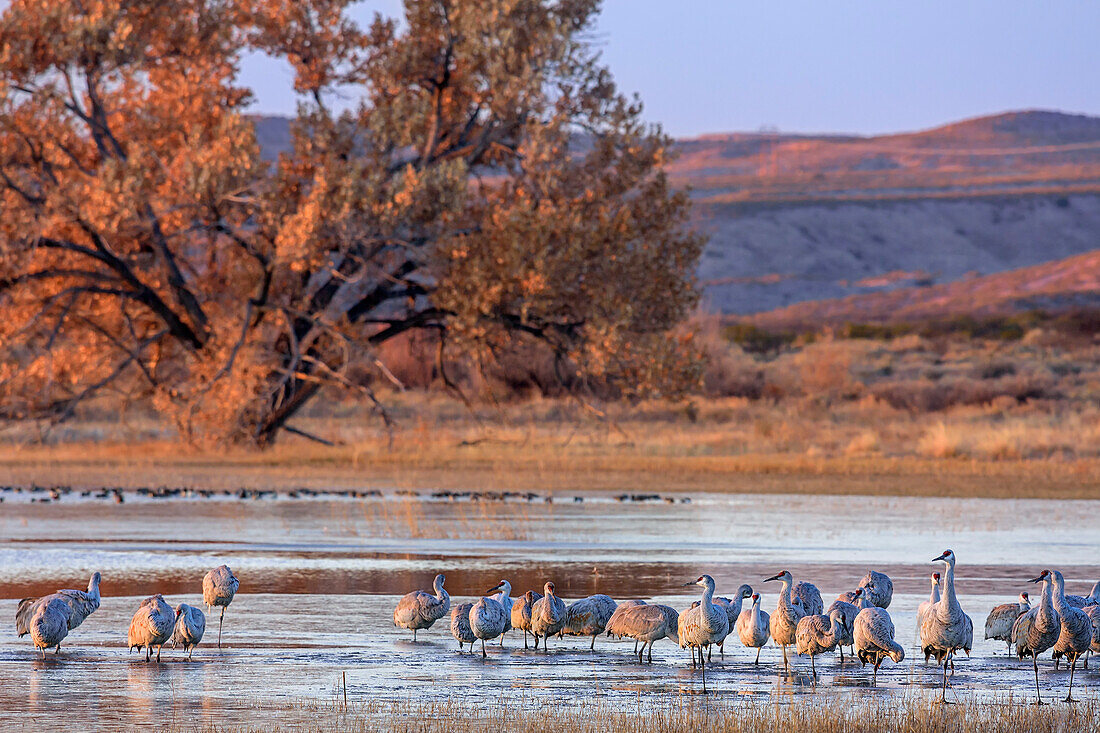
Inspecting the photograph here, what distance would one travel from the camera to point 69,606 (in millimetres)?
12203

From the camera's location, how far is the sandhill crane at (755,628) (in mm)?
12344

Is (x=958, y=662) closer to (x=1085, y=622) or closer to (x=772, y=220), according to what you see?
(x=1085, y=622)

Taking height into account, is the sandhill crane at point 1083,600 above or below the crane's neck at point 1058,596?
below

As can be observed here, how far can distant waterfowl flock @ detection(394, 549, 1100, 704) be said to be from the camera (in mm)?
11516

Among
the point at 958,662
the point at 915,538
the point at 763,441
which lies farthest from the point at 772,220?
the point at 958,662

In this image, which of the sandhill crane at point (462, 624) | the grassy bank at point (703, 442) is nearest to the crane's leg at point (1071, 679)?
the sandhill crane at point (462, 624)

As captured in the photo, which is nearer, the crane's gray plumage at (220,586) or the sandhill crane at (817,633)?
the sandhill crane at (817,633)

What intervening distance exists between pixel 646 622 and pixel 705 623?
23.5 inches

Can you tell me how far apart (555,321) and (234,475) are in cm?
745

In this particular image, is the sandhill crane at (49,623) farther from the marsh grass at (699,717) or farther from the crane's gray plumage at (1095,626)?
the crane's gray plumage at (1095,626)

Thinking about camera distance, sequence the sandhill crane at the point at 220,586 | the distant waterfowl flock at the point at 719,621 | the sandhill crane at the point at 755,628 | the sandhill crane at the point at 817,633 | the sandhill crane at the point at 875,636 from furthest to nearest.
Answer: the sandhill crane at the point at 220,586 → the sandhill crane at the point at 755,628 → the sandhill crane at the point at 817,633 → the distant waterfowl flock at the point at 719,621 → the sandhill crane at the point at 875,636

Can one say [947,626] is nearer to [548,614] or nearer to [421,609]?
[548,614]

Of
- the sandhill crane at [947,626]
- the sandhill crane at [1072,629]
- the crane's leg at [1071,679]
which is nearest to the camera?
the crane's leg at [1071,679]

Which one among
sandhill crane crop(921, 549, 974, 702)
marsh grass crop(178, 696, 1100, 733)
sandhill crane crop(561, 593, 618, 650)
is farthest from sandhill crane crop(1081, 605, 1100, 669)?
sandhill crane crop(561, 593, 618, 650)
